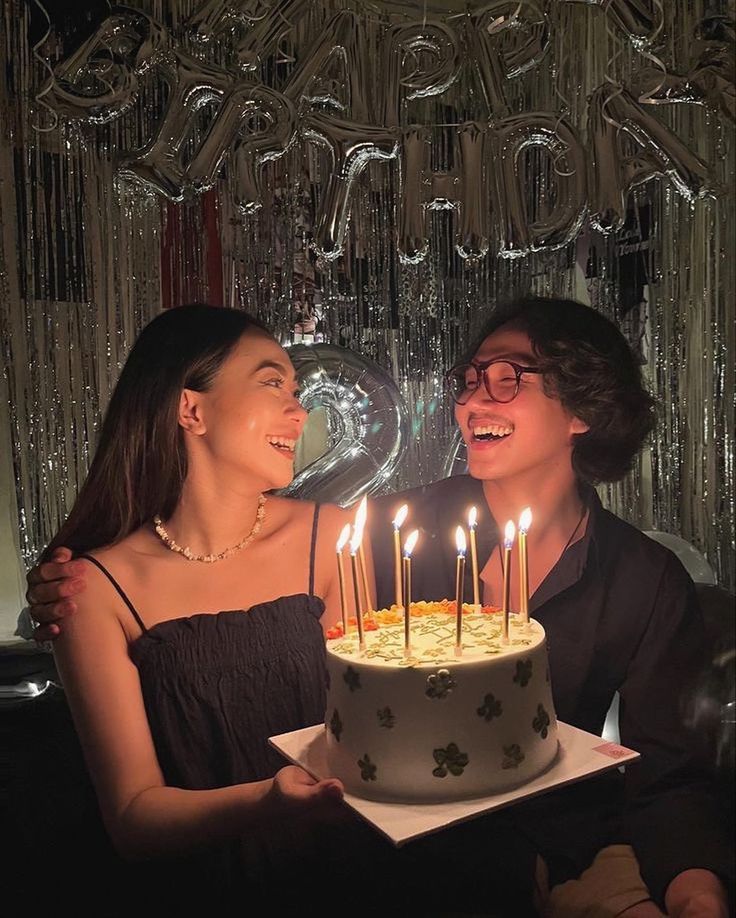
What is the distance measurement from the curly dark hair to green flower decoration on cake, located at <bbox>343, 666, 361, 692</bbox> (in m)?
0.56

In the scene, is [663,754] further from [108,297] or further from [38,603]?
[108,297]

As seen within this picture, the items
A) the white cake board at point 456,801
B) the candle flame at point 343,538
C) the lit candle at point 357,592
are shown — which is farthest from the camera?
the candle flame at point 343,538

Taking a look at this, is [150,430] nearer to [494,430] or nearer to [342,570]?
[342,570]

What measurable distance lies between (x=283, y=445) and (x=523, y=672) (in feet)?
1.71

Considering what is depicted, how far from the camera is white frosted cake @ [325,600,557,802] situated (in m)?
1.15

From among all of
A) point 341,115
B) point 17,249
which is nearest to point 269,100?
point 341,115

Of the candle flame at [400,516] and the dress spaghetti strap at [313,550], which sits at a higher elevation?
the candle flame at [400,516]

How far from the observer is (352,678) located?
1.18 m

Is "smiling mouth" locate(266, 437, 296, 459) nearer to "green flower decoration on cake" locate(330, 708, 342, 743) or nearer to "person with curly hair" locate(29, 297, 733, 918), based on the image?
"person with curly hair" locate(29, 297, 733, 918)

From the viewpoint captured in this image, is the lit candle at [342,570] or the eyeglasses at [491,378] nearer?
the lit candle at [342,570]

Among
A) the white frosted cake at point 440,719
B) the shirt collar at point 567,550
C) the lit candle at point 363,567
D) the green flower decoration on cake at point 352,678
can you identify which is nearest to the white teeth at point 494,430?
the shirt collar at point 567,550

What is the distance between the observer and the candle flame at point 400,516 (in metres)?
1.46

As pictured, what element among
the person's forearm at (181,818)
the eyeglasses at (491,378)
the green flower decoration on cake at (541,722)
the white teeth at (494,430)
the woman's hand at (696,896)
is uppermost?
the eyeglasses at (491,378)

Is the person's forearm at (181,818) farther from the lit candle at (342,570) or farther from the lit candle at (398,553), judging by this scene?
the lit candle at (398,553)
